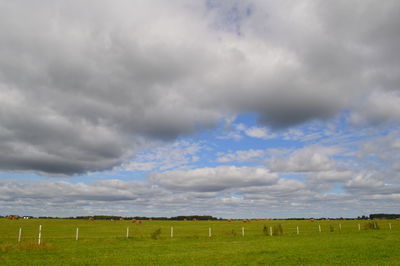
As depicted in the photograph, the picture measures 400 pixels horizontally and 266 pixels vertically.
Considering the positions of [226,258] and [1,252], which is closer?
[226,258]

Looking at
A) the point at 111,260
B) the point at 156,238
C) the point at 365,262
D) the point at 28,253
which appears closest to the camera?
the point at 365,262

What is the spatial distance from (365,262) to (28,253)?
97.7 feet

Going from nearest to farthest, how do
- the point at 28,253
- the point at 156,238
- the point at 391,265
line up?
1. the point at 391,265
2. the point at 28,253
3. the point at 156,238

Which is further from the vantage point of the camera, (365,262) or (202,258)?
(202,258)

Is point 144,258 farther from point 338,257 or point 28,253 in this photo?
point 338,257

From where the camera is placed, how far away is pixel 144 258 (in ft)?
88.9

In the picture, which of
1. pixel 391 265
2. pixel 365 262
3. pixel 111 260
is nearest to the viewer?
pixel 391 265

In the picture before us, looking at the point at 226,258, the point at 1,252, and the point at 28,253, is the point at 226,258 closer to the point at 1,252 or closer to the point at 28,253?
the point at 28,253

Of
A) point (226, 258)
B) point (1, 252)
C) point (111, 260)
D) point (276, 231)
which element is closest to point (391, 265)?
point (226, 258)

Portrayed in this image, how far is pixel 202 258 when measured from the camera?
2694cm

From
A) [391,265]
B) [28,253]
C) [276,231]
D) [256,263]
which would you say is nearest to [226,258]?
[256,263]

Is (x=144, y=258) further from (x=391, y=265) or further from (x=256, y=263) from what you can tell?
(x=391, y=265)

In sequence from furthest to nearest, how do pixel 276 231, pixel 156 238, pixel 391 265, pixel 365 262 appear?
pixel 276 231, pixel 156 238, pixel 365 262, pixel 391 265

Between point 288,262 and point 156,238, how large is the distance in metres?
29.7
